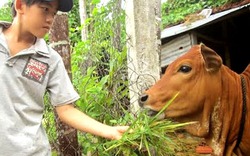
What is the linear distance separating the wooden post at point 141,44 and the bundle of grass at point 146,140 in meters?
0.41

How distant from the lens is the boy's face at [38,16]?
75.3 inches

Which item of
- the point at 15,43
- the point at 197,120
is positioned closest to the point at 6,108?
the point at 15,43

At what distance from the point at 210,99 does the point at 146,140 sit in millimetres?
1144

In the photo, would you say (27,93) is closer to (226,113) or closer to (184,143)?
(184,143)

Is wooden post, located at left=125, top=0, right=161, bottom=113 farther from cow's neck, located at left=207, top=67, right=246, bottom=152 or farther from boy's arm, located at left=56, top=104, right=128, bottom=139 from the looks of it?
cow's neck, located at left=207, top=67, right=246, bottom=152

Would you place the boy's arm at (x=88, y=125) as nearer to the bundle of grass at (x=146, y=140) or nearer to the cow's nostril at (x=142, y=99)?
the bundle of grass at (x=146, y=140)

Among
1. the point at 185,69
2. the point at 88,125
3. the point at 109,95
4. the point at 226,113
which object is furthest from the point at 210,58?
the point at 88,125

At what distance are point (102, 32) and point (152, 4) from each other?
0.61 metres

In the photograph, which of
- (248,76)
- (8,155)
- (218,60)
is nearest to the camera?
(8,155)

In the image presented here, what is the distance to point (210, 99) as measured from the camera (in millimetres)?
3031

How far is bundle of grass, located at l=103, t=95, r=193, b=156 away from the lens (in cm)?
201

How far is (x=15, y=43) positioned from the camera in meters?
2.02

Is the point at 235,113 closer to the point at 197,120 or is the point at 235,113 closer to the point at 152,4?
the point at 197,120

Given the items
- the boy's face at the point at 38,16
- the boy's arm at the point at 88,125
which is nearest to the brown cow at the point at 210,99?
the boy's arm at the point at 88,125
